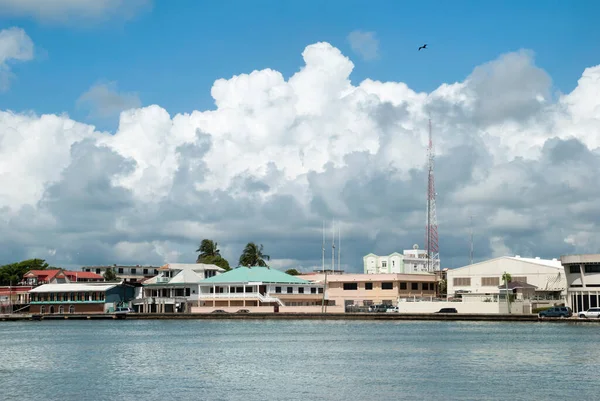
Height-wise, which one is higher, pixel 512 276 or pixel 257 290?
pixel 512 276

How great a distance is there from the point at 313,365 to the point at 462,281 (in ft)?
248

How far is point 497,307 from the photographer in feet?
392

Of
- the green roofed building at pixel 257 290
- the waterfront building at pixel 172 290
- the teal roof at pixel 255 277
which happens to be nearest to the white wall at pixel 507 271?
the green roofed building at pixel 257 290

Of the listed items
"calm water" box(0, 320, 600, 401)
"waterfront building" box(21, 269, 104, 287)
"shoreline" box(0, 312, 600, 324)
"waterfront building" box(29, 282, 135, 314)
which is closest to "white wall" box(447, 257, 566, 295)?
"shoreline" box(0, 312, 600, 324)

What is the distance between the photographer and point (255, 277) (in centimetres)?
14338

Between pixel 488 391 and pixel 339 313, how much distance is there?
86.6 meters

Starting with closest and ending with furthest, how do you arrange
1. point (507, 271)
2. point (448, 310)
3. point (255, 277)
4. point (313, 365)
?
point (313, 365) → point (448, 310) → point (507, 271) → point (255, 277)

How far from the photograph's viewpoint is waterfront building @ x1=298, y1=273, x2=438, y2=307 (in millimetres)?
144125

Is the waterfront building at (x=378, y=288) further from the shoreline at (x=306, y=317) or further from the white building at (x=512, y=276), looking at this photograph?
the shoreline at (x=306, y=317)

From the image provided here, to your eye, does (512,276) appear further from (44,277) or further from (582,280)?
(44,277)

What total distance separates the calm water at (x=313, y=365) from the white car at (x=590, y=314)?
20.8 ft

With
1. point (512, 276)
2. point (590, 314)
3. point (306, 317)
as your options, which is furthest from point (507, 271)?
point (306, 317)

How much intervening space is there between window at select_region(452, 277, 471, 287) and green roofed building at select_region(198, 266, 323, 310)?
23.0 m

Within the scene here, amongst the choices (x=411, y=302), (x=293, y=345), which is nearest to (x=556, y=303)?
(x=411, y=302)
